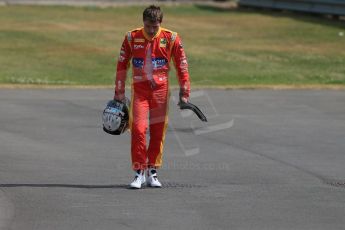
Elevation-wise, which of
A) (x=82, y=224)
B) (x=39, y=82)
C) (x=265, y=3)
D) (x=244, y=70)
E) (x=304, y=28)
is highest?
(x=265, y=3)

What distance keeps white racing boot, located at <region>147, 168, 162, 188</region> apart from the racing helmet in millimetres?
495

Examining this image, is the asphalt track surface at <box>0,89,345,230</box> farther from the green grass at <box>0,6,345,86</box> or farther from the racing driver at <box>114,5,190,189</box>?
the green grass at <box>0,6,345,86</box>

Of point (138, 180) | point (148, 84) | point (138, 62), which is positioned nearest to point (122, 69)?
point (138, 62)

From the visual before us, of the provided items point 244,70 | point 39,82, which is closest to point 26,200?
point 39,82

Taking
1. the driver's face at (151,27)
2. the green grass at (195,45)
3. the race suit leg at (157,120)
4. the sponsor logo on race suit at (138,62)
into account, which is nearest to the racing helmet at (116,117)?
the race suit leg at (157,120)

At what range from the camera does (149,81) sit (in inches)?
390

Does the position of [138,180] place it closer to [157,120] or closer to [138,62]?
[157,120]

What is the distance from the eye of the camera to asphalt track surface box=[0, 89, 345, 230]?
27.8 ft

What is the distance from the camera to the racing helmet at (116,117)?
32.5ft

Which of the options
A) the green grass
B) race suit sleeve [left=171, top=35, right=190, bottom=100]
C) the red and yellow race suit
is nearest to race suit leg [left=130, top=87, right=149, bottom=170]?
the red and yellow race suit

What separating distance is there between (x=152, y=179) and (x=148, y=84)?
3.06 ft

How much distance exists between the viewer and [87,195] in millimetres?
9461

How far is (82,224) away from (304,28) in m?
24.5

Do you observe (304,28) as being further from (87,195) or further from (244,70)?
(87,195)
